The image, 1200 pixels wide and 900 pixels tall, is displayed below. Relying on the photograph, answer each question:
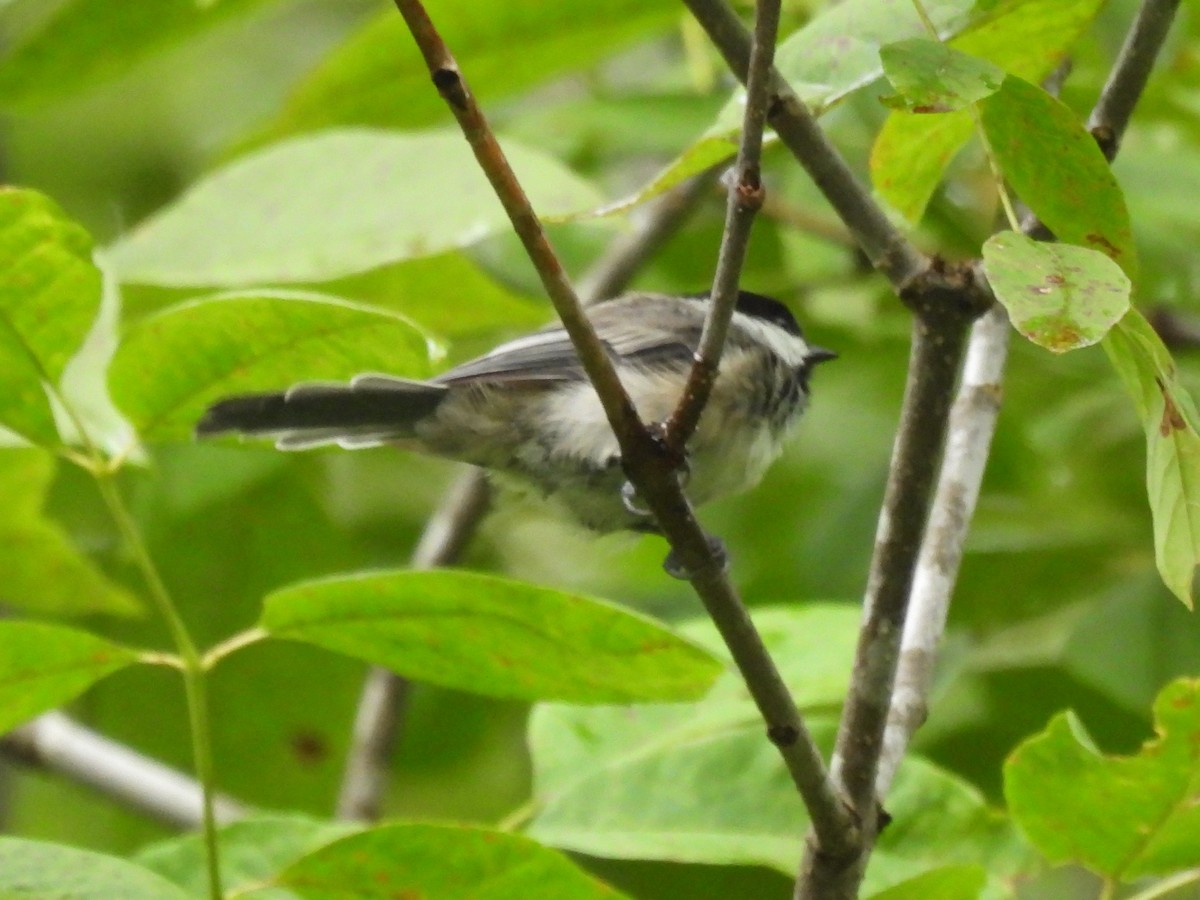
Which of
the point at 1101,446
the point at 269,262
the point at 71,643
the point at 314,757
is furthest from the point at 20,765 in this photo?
the point at 1101,446

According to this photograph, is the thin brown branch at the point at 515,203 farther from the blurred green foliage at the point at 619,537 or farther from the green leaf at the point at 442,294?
the green leaf at the point at 442,294

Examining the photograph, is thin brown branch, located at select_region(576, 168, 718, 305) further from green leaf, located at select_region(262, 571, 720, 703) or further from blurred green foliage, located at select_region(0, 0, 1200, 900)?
green leaf, located at select_region(262, 571, 720, 703)

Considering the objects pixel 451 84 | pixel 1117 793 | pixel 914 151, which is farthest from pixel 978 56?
pixel 1117 793

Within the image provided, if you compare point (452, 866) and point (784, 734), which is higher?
point (784, 734)

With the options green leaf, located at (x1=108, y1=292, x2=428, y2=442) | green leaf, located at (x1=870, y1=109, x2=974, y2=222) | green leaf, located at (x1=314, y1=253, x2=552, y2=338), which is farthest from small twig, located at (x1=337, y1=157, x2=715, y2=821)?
green leaf, located at (x1=870, y1=109, x2=974, y2=222)

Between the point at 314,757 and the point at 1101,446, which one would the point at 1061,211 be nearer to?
the point at 1101,446

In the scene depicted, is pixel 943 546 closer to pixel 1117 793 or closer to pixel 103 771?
pixel 1117 793
